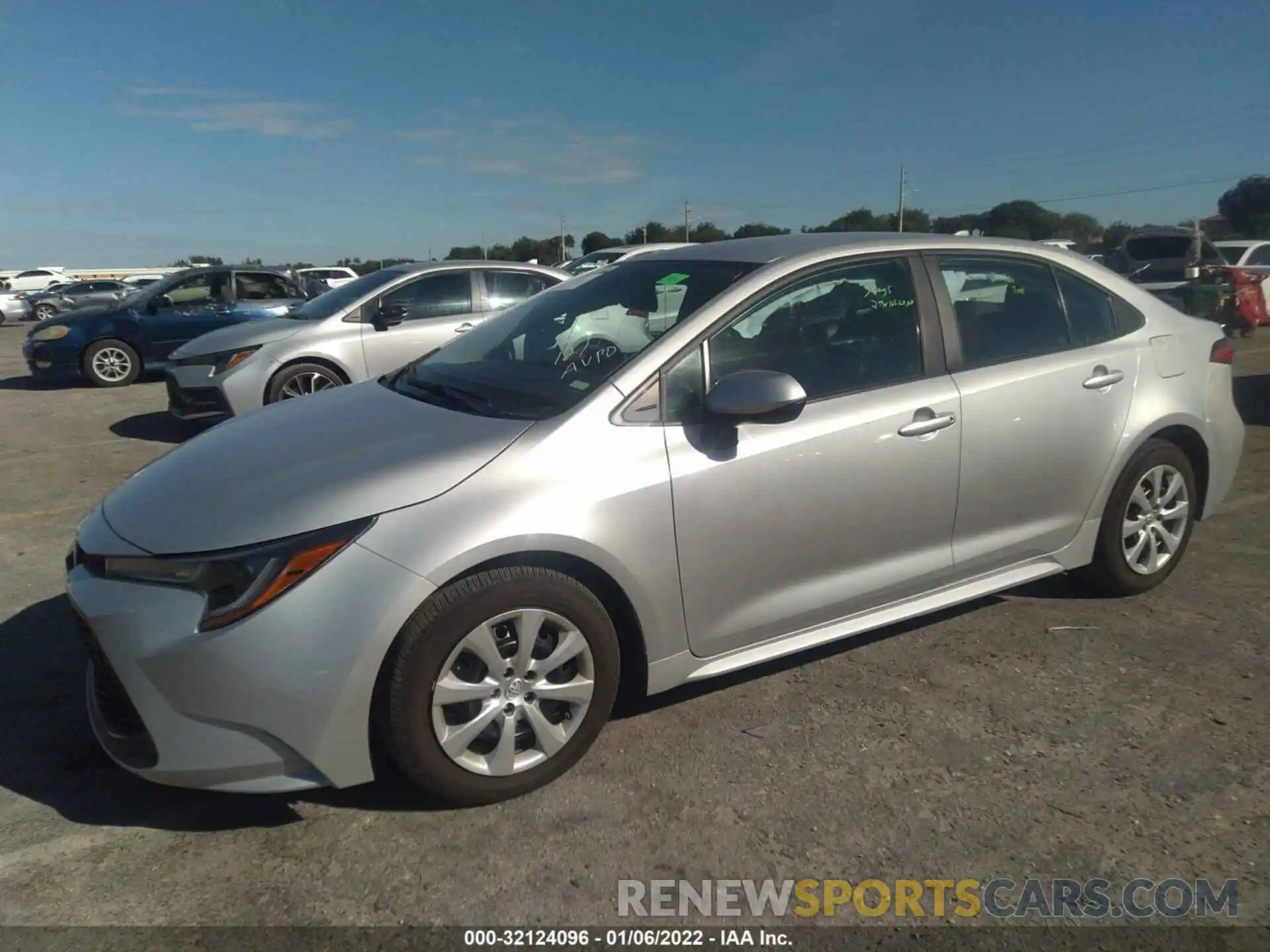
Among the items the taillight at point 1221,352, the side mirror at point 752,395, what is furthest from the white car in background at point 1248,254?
the side mirror at point 752,395

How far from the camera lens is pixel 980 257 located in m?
3.89

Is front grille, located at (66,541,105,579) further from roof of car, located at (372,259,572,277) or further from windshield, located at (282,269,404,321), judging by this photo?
roof of car, located at (372,259,572,277)

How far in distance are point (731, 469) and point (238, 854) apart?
1838mm

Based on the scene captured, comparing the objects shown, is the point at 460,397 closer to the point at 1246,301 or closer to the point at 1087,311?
the point at 1087,311

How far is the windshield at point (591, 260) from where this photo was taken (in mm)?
15859

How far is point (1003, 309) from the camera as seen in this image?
12.6ft

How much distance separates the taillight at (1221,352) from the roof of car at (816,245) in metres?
0.92

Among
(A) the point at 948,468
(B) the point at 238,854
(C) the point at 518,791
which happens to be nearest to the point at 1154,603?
(A) the point at 948,468

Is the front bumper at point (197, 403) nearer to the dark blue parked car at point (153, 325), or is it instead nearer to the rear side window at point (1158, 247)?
the dark blue parked car at point (153, 325)

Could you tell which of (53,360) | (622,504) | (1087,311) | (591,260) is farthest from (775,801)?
(591,260)

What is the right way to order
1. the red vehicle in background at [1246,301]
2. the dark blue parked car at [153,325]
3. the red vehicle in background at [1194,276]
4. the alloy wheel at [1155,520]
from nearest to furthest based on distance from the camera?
the alloy wheel at [1155,520] < the dark blue parked car at [153,325] < the red vehicle in background at [1194,276] < the red vehicle in background at [1246,301]

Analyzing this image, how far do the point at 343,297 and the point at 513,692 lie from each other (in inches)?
263

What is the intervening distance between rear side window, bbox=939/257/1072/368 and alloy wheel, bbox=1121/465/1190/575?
80 centimetres

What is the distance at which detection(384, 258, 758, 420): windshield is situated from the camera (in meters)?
3.15
